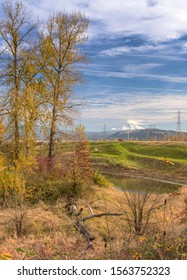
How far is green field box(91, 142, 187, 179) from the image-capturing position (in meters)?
43.9

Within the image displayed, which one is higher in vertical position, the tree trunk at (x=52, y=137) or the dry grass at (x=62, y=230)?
the tree trunk at (x=52, y=137)

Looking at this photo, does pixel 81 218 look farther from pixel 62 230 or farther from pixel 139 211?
pixel 139 211

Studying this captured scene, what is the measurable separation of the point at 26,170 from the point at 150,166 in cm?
3255

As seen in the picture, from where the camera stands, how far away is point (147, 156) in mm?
53156

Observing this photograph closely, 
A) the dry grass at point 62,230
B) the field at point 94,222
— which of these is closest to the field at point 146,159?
the field at point 94,222

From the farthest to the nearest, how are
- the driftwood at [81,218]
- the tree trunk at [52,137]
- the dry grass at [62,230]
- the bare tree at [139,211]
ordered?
the tree trunk at [52,137], the driftwood at [81,218], the bare tree at [139,211], the dry grass at [62,230]

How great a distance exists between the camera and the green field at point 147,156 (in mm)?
43875

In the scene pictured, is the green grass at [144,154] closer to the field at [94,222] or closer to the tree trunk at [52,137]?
the field at [94,222]

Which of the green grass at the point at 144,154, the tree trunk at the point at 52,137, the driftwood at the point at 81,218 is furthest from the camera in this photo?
the green grass at the point at 144,154

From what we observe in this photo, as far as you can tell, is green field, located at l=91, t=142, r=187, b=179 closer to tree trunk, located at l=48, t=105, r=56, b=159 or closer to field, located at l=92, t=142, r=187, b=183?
field, located at l=92, t=142, r=187, b=183

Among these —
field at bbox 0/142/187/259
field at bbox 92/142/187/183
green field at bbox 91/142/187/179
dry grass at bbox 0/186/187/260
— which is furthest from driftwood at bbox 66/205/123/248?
green field at bbox 91/142/187/179
